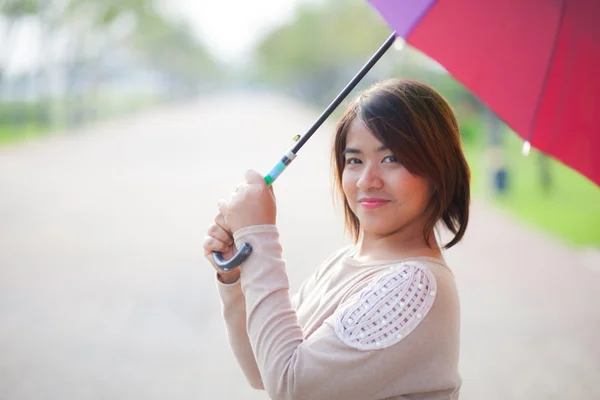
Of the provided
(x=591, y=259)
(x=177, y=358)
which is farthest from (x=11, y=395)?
(x=591, y=259)

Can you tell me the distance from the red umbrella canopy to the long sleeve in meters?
0.77

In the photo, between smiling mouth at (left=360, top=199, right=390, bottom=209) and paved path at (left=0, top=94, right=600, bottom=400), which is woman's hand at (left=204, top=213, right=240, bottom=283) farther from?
paved path at (left=0, top=94, right=600, bottom=400)

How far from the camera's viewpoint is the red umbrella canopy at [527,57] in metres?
1.76

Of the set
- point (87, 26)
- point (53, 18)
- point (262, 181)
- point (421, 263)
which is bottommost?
point (421, 263)

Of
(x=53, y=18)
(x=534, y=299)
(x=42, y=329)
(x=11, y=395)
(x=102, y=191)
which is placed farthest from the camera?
(x=53, y=18)

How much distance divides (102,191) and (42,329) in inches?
231

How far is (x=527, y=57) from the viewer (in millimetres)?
1837

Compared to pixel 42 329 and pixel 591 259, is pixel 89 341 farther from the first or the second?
pixel 591 259

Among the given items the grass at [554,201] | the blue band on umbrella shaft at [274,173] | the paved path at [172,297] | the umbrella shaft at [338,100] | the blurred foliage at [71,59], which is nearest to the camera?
the blue band on umbrella shaft at [274,173]

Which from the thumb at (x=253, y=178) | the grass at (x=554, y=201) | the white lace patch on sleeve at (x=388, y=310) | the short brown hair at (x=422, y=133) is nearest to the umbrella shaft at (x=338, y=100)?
the short brown hair at (x=422, y=133)

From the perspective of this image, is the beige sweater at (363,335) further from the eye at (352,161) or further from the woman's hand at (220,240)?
the eye at (352,161)

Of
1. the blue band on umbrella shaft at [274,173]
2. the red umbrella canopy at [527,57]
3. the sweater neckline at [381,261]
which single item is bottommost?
the sweater neckline at [381,261]

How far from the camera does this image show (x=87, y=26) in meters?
26.5

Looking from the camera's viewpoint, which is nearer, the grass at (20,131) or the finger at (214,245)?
the finger at (214,245)
